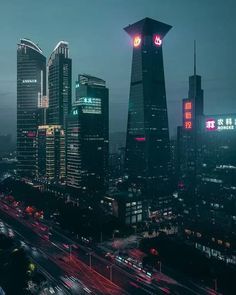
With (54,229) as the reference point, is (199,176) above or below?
above

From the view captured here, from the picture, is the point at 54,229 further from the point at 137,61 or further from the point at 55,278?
the point at 137,61

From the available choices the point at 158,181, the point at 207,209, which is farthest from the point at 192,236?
the point at 158,181

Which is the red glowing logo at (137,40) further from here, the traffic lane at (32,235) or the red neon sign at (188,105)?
the traffic lane at (32,235)

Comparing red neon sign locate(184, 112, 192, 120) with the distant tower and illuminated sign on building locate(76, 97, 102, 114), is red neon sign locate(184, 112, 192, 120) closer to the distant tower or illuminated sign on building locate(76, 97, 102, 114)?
the distant tower

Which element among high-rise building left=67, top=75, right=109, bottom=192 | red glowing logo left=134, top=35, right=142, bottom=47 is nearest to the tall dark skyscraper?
red glowing logo left=134, top=35, right=142, bottom=47

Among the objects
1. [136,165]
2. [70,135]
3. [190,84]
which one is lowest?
[136,165]
